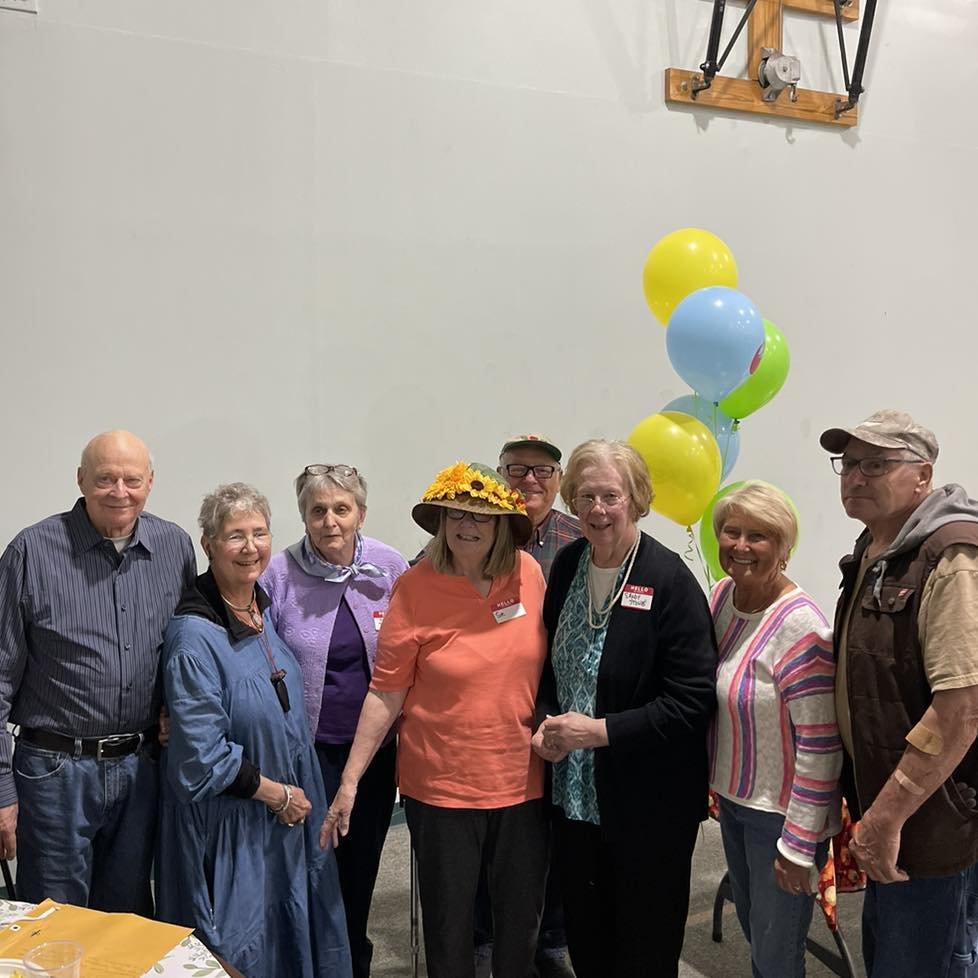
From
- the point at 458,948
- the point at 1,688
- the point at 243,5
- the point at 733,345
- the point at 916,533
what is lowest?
the point at 458,948

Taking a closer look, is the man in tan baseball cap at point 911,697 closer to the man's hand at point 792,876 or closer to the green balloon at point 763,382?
the man's hand at point 792,876

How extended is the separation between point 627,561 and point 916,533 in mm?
594

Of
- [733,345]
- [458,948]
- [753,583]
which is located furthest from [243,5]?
[458,948]

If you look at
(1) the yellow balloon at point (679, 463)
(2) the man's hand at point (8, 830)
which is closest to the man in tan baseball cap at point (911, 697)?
(1) the yellow balloon at point (679, 463)

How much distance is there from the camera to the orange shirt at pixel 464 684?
2066mm

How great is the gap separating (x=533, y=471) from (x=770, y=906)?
1273 mm

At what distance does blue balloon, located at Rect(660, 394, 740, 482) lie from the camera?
11.1 ft

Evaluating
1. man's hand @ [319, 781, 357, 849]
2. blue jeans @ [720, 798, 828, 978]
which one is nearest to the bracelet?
man's hand @ [319, 781, 357, 849]

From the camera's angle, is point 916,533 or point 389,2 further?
point 389,2

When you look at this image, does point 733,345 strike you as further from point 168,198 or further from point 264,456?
point 168,198

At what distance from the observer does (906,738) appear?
1723 millimetres

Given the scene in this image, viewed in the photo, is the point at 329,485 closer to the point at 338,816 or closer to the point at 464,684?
the point at 464,684

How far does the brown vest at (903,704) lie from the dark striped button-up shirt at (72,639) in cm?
155

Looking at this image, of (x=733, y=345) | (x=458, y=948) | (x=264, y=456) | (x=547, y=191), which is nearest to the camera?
(x=458, y=948)
